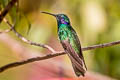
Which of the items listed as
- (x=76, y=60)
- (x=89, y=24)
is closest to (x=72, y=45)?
(x=76, y=60)

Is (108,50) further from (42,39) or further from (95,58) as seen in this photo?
(42,39)

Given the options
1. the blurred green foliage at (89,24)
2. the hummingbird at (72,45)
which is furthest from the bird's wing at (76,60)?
the blurred green foliage at (89,24)

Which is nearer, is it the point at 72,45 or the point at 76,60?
the point at 76,60

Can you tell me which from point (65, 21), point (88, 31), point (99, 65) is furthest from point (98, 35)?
point (65, 21)

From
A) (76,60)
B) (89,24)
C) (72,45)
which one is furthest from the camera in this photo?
(89,24)

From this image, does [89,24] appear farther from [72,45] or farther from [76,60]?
[76,60]

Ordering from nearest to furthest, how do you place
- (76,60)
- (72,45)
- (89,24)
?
(76,60) → (72,45) → (89,24)

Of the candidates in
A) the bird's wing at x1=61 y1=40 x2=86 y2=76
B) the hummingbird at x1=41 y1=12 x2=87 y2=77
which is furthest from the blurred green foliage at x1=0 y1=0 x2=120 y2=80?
the bird's wing at x1=61 y1=40 x2=86 y2=76
